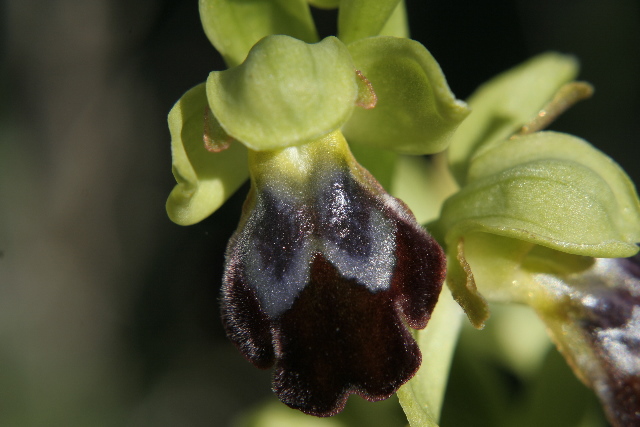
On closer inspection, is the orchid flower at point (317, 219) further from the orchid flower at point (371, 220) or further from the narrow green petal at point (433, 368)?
the narrow green petal at point (433, 368)

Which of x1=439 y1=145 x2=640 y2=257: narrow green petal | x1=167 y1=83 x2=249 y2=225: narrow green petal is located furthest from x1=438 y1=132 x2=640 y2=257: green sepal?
x1=167 y1=83 x2=249 y2=225: narrow green petal

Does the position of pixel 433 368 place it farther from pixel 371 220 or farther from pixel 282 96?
pixel 282 96

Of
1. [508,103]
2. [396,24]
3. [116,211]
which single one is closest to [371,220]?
[396,24]

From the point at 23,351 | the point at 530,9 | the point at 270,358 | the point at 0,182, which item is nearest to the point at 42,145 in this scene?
the point at 0,182

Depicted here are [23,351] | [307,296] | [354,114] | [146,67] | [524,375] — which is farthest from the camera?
[146,67]

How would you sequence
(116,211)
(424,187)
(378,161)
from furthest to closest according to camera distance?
(116,211) < (424,187) < (378,161)

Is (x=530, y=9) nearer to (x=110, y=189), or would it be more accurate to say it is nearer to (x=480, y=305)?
(x=110, y=189)

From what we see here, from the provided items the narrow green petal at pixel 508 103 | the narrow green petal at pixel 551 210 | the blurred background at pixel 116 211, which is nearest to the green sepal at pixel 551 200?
the narrow green petal at pixel 551 210
